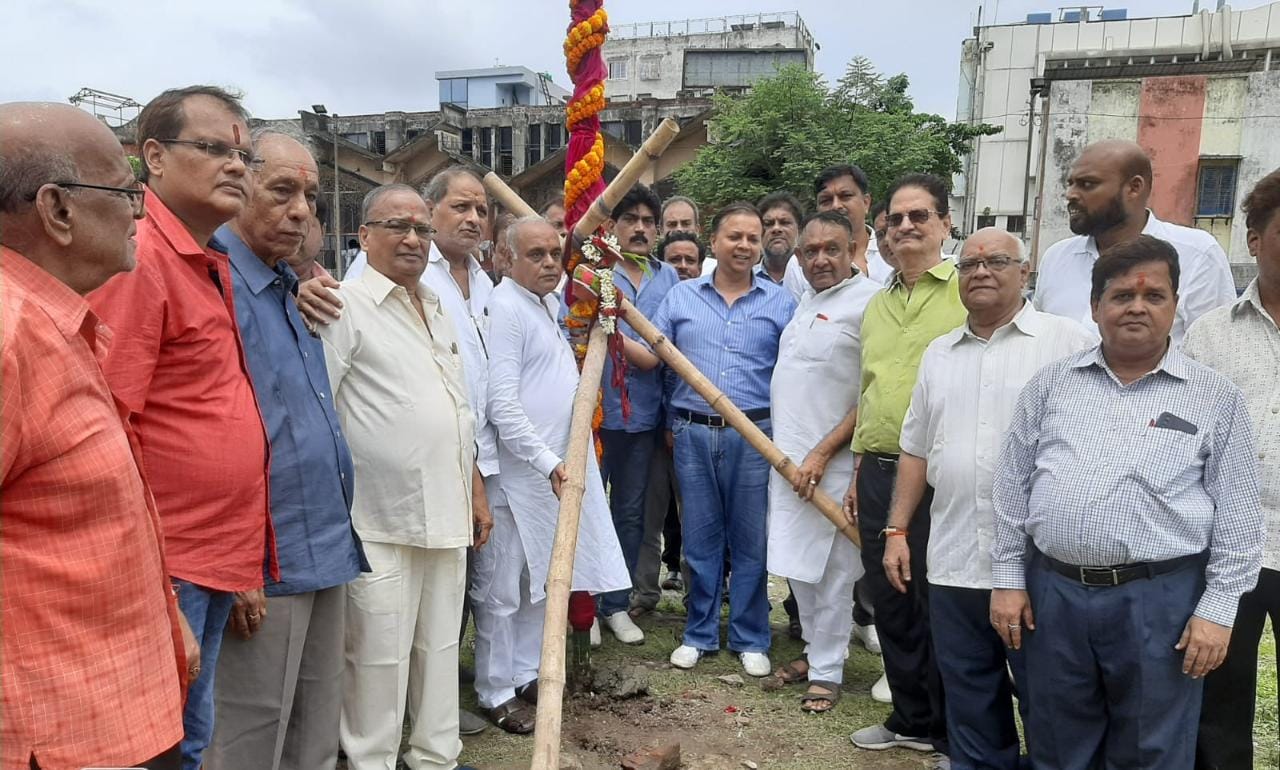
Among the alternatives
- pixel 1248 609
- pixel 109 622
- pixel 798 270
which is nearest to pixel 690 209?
pixel 798 270

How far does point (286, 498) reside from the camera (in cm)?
243

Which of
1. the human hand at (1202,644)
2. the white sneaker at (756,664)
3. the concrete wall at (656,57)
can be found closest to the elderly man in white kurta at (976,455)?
the human hand at (1202,644)

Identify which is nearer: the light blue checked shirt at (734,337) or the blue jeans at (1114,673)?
the blue jeans at (1114,673)

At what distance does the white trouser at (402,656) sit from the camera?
2.98 metres

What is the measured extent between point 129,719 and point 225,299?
3.94 ft

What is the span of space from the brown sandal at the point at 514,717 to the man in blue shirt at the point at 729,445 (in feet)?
3.21

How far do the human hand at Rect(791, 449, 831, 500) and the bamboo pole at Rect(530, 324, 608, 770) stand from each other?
1.16 m

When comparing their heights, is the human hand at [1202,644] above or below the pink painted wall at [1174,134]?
below

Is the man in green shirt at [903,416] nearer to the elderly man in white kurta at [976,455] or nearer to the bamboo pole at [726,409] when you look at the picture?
the bamboo pole at [726,409]

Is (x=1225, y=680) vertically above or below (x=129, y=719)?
below

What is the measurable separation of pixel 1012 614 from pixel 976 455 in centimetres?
58

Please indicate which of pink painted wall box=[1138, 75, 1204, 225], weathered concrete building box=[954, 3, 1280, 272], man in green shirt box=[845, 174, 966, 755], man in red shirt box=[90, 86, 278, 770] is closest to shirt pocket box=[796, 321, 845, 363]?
man in green shirt box=[845, 174, 966, 755]

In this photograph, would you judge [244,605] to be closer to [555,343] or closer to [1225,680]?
[555,343]

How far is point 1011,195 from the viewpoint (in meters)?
31.2
